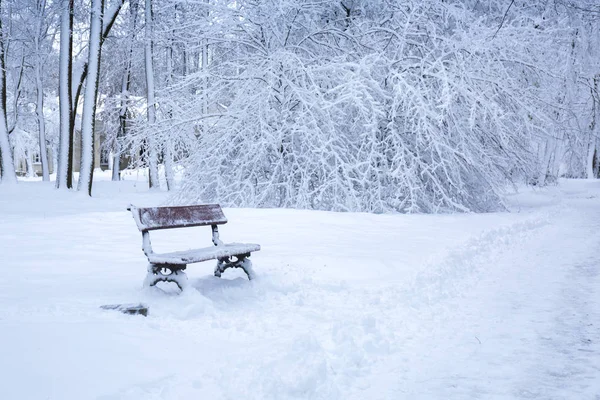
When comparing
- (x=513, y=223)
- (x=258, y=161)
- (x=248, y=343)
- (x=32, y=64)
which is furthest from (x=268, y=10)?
(x=32, y=64)

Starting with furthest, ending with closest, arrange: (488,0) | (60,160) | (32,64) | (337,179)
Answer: (32,64)
(60,160)
(488,0)
(337,179)

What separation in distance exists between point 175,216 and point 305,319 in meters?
→ 1.90

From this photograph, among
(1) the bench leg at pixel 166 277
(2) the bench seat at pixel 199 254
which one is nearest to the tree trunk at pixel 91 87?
(2) the bench seat at pixel 199 254

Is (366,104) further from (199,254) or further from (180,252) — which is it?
(199,254)

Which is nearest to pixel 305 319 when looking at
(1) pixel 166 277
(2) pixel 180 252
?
(1) pixel 166 277

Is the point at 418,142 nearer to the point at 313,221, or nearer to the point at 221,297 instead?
the point at 313,221

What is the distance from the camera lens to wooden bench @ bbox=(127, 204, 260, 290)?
5.59 meters

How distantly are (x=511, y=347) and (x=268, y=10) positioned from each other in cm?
1118

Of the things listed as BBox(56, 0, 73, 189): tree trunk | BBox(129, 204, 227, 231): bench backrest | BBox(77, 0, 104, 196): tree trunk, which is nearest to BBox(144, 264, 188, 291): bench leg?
BBox(129, 204, 227, 231): bench backrest

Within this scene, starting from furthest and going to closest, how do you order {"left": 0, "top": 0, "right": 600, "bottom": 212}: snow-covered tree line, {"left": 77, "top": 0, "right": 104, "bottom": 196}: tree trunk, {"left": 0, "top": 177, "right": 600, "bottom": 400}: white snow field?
{"left": 77, "top": 0, "right": 104, "bottom": 196}: tree trunk
{"left": 0, "top": 0, "right": 600, "bottom": 212}: snow-covered tree line
{"left": 0, "top": 177, "right": 600, "bottom": 400}: white snow field

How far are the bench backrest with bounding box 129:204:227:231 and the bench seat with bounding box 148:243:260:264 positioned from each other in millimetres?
318

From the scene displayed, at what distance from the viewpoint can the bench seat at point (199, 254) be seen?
5465 millimetres

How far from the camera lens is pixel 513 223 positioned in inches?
475

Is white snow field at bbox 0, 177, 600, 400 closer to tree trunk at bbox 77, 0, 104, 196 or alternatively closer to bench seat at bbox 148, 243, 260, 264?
bench seat at bbox 148, 243, 260, 264
